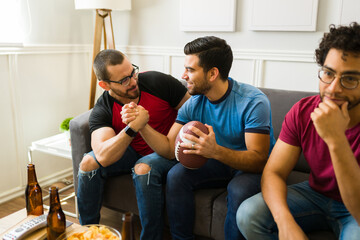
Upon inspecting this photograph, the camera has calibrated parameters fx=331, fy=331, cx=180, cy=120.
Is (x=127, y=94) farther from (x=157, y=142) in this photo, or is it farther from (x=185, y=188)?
(x=185, y=188)

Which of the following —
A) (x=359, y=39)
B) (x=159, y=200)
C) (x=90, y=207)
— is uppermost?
(x=359, y=39)

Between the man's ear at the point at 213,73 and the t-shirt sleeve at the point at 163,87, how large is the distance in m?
0.40

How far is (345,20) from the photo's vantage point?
7.04ft

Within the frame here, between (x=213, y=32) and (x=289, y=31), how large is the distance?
60cm

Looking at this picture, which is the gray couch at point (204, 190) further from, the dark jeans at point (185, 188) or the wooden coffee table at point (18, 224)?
the wooden coffee table at point (18, 224)

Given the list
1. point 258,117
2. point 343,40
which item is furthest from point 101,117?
point 343,40

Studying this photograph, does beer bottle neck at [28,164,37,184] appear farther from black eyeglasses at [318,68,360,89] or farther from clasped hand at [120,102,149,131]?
black eyeglasses at [318,68,360,89]

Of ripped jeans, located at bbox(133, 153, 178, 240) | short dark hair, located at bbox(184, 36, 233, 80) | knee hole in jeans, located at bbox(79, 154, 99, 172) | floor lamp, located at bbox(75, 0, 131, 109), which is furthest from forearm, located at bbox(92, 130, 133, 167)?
floor lamp, located at bbox(75, 0, 131, 109)

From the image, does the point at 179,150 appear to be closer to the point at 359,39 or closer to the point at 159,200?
the point at 159,200

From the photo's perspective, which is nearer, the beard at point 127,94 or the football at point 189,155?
the football at point 189,155

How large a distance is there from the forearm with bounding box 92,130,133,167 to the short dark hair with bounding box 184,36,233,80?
0.56m

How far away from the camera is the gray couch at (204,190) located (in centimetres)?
164

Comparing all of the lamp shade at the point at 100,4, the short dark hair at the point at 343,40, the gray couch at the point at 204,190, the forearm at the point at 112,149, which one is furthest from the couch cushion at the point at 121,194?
the lamp shade at the point at 100,4

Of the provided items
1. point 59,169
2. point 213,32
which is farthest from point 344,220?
point 59,169
